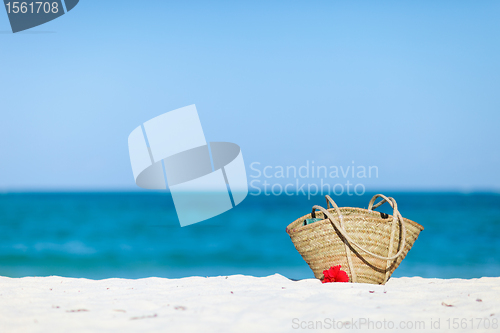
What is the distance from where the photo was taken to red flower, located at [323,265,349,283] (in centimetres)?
365

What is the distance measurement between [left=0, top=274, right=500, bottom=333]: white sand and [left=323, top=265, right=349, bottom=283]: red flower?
166 mm

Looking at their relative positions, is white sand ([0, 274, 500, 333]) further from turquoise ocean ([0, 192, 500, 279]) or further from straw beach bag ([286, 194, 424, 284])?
turquoise ocean ([0, 192, 500, 279])

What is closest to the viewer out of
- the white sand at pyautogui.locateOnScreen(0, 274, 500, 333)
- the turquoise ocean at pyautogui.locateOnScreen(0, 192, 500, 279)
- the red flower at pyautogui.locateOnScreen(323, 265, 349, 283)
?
the white sand at pyautogui.locateOnScreen(0, 274, 500, 333)

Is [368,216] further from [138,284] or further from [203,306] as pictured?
[138,284]

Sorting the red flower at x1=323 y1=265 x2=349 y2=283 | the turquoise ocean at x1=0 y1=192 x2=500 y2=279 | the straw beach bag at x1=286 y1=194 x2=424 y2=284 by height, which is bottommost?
the turquoise ocean at x1=0 y1=192 x2=500 y2=279

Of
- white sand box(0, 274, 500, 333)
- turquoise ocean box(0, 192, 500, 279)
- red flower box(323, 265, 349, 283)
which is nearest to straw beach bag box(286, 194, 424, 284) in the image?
red flower box(323, 265, 349, 283)

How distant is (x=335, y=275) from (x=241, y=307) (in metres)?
1.32

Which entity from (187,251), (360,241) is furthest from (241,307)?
(187,251)

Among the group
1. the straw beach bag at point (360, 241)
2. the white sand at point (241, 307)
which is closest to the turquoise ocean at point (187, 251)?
the straw beach bag at point (360, 241)

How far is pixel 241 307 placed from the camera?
2637mm

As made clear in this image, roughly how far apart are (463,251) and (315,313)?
9.02m

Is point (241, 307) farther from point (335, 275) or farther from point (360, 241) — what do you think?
point (360, 241)

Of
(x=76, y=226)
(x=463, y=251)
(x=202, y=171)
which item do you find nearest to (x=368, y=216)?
(x=202, y=171)

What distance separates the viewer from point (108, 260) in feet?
29.0
